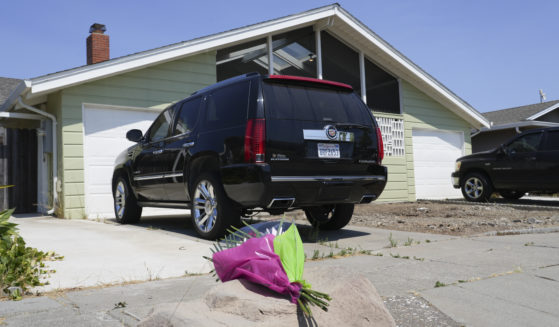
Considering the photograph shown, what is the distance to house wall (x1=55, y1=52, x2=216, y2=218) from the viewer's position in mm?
8531

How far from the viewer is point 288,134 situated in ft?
15.4

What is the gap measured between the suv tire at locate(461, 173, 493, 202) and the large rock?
10412mm

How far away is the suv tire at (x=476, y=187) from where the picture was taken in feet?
36.3

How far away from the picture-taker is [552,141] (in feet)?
33.2

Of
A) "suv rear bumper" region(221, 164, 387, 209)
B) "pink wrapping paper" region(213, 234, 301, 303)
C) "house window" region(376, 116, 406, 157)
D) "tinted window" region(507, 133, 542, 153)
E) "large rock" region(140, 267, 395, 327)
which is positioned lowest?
"large rock" region(140, 267, 395, 327)

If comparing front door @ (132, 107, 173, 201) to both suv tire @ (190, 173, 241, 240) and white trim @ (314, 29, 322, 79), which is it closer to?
suv tire @ (190, 173, 241, 240)

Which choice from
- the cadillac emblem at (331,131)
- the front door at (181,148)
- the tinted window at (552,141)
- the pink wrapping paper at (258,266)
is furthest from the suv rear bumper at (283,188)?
the tinted window at (552,141)

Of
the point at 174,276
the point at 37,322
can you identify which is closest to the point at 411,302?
the point at 174,276

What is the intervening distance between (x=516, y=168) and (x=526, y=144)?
2.08ft

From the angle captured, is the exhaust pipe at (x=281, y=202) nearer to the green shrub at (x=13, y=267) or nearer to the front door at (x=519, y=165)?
the green shrub at (x=13, y=267)

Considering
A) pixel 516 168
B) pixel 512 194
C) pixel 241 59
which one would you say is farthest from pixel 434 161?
pixel 241 59

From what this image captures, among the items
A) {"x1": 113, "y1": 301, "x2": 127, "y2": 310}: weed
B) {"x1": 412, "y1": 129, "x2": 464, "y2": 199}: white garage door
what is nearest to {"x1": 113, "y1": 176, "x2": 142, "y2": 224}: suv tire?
{"x1": 113, "y1": 301, "x2": 127, "y2": 310}: weed

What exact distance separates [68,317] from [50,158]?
8106 millimetres

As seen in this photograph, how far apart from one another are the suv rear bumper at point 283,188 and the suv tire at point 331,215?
0.79 m
